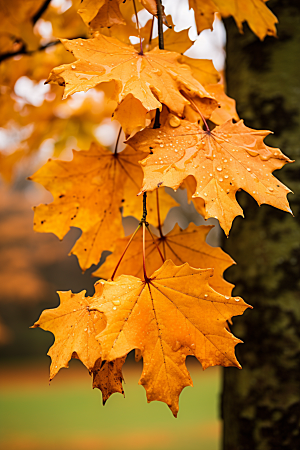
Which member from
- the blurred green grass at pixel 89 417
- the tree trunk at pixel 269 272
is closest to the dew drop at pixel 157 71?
the tree trunk at pixel 269 272

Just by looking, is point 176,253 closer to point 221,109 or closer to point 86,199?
point 86,199

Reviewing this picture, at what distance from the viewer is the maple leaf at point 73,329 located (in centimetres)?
55

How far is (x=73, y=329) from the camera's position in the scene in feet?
1.91

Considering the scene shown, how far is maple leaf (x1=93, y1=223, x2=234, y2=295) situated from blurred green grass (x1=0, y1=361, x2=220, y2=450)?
17.4 ft

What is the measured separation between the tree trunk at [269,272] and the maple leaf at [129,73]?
2.29 feet

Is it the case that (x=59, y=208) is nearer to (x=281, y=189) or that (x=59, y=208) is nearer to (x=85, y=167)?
(x=85, y=167)

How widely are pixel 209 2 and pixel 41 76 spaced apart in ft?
3.13

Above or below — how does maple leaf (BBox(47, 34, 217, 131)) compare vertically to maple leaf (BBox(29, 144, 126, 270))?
above

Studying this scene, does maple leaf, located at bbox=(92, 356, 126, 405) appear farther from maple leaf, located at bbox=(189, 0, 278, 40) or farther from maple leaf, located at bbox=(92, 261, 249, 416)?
maple leaf, located at bbox=(189, 0, 278, 40)

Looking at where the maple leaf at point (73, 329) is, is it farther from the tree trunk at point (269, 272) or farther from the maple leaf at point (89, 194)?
the tree trunk at point (269, 272)

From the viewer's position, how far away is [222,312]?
55 centimetres

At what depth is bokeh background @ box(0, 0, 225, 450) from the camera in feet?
5.78

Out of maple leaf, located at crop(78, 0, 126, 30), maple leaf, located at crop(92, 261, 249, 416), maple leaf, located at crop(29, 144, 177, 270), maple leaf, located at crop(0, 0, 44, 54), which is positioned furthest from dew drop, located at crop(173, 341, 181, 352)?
maple leaf, located at crop(0, 0, 44, 54)

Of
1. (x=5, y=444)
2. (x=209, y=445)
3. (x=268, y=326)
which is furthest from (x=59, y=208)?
(x=5, y=444)
